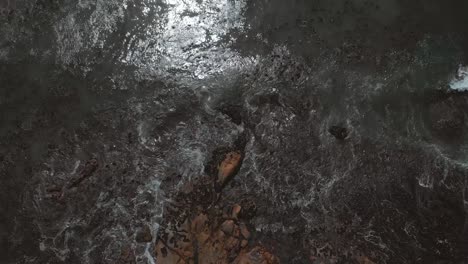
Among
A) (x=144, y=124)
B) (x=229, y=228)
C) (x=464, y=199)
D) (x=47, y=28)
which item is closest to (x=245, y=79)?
(x=144, y=124)

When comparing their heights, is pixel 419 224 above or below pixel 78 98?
below

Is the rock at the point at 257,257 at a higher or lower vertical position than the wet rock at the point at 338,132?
lower

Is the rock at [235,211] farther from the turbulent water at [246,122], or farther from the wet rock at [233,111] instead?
the wet rock at [233,111]

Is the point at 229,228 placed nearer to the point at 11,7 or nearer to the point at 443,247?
the point at 443,247

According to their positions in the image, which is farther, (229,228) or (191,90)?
(191,90)

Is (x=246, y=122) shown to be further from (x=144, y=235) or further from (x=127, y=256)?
(x=127, y=256)

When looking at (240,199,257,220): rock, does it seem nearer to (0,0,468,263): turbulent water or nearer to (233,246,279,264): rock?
(0,0,468,263): turbulent water

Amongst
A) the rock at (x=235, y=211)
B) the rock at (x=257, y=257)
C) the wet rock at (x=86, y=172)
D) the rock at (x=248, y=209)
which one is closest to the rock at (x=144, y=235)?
the wet rock at (x=86, y=172)
